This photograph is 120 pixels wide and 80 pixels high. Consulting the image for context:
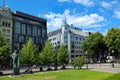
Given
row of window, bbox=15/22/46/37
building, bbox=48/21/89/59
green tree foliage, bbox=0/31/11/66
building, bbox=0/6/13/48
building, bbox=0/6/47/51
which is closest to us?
green tree foliage, bbox=0/31/11/66

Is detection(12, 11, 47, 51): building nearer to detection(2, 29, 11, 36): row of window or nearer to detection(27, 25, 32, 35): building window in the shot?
detection(27, 25, 32, 35): building window

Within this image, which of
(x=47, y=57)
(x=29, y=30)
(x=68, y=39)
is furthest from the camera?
(x=68, y=39)

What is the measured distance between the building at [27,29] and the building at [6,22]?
2.72 meters

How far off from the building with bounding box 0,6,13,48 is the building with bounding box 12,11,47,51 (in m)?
2.72

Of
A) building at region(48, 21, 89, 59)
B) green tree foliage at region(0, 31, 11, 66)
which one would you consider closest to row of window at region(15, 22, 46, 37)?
building at region(48, 21, 89, 59)

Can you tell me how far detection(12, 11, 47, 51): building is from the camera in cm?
8669

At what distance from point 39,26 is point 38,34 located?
12.8ft

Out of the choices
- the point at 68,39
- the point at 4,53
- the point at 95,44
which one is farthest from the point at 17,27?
the point at 68,39

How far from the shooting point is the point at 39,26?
99.6 meters

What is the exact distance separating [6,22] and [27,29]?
13303 mm

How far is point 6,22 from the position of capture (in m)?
81.0

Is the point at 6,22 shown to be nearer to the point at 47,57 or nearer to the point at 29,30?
the point at 29,30

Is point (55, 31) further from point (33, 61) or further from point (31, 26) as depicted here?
point (33, 61)

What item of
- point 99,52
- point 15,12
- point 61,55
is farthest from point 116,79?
point 99,52
